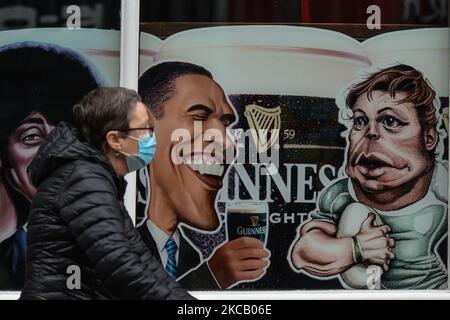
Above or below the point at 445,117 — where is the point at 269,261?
below

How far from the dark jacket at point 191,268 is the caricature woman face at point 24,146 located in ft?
2.83

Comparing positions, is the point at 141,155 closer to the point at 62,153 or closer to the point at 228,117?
the point at 62,153

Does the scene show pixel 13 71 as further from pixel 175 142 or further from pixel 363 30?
pixel 363 30

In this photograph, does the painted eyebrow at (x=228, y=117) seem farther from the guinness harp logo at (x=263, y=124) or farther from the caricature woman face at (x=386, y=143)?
the caricature woman face at (x=386, y=143)

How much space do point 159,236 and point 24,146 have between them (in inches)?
43.6

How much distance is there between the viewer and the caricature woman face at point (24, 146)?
540cm

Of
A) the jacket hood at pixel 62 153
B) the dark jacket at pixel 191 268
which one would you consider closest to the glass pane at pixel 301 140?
the dark jacket at pixel 191 268

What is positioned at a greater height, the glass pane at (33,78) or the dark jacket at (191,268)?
the glass pane at (33,78)

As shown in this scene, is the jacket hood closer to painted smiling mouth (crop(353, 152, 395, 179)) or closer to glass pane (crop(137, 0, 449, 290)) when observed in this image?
glass pane (crop(137, 0, 449, 290))

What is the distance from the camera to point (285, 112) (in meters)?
5.49

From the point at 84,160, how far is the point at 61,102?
2136mm

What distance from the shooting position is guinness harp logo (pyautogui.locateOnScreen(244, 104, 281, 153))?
5484 mm

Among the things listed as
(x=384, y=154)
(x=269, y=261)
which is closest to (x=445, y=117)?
(x=384, y=154)
